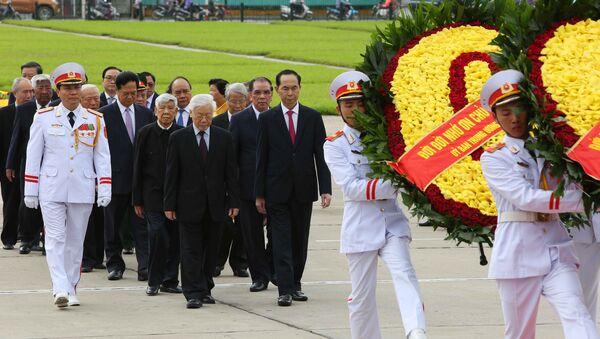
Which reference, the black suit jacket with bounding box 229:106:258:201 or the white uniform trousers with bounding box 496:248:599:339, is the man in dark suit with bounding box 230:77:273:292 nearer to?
the black suit jacket with bounding box 229:106:258:201

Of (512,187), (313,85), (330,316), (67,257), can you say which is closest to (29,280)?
(67,257)

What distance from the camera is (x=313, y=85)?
120 feet

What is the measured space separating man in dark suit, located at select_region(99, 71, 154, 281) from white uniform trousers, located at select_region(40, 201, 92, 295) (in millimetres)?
1397

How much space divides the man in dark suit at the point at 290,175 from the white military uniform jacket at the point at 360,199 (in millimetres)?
2425

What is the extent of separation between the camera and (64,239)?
11430 mm

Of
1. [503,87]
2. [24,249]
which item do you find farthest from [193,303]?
[503,87]

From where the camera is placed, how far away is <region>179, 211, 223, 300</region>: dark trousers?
11.4 metres

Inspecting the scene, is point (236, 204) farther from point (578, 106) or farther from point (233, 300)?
point (578, 106)

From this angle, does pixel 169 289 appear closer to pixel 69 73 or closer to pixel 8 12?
pixel 69 73

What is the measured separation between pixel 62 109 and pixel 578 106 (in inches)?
219

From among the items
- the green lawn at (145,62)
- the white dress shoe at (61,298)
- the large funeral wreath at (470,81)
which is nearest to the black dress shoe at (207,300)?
the white dress shoe at (61,298)

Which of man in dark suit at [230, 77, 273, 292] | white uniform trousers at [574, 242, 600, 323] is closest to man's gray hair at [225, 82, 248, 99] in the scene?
man in dark suit at [230, 77, 273, 292]

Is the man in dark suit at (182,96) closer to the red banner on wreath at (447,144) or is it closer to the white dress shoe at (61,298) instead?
the white dress shoe at (61,298)

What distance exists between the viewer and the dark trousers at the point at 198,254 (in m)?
11.4
